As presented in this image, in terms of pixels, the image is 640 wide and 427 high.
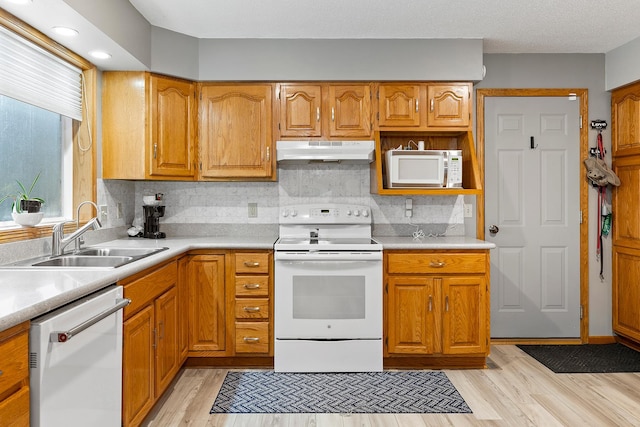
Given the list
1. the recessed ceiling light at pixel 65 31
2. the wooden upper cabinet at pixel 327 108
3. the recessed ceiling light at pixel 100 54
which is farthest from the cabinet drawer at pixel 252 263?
the recessed ceiling light at pixel 65 31

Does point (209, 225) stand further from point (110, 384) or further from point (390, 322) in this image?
point (110, 384)

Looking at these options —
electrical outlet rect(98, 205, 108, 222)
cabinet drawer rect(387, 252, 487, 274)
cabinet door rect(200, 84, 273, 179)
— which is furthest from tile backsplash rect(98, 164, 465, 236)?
cabinet drawer rect(387, 252, 487, 274)

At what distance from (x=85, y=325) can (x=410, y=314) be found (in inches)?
85.3

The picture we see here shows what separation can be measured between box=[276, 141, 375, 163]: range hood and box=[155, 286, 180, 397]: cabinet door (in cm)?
124

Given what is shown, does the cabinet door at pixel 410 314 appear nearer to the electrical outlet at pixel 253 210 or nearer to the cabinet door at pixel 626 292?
the electrical outlet at pixel 253 210

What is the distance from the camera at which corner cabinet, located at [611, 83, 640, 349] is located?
3.54 m

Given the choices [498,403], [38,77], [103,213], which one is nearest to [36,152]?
[38,77]

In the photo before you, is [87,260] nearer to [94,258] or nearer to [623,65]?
[94,258]

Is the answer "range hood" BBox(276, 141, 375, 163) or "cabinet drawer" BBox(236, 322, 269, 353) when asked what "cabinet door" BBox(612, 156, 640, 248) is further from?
"cabinet drawer" BBox(236, 322, 269, 353)

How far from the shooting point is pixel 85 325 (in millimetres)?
1572

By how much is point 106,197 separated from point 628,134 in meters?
3.99

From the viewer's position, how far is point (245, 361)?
3.27m

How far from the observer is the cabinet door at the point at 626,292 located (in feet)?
11.6

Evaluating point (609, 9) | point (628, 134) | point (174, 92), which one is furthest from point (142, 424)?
point (628, 134)
